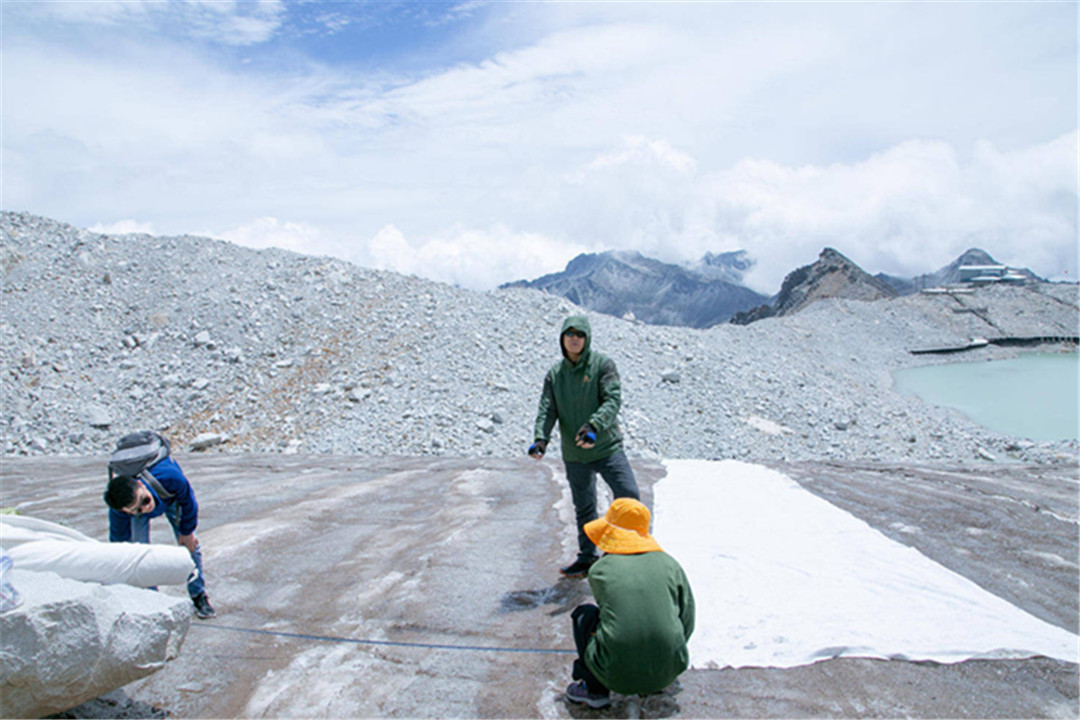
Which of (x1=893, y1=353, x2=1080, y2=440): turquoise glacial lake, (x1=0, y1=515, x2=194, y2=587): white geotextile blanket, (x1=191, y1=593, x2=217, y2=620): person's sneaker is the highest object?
(x1=0, y1=515, x2=194, y2=587): white geotextile blanket

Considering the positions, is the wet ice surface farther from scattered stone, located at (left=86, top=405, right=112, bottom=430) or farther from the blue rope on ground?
scattered stone, located at (left=86, top=405, right=112, bottom=430)

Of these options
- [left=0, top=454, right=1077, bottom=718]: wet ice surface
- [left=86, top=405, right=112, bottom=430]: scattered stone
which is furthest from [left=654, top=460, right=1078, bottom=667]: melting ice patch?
[left=86, top=405, right=112, bottom=430]: scattered stone

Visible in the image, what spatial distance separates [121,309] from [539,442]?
65.1ft

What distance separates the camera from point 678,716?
3395 millimetres

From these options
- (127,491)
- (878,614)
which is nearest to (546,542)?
(878,614)

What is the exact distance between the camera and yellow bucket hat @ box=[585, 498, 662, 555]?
333cm

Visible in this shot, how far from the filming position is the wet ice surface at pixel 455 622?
358 centimetres

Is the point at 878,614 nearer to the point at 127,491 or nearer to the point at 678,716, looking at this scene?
the point at 678,716

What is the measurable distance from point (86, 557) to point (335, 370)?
14345mm

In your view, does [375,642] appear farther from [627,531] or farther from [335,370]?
[335,370]

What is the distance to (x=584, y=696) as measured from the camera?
11.0 feet

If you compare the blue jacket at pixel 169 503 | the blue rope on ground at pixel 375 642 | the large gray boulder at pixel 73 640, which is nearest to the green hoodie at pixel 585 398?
the blue rope on ground at pixel 375 642

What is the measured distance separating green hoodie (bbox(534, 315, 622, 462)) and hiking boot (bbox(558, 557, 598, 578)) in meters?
0.73

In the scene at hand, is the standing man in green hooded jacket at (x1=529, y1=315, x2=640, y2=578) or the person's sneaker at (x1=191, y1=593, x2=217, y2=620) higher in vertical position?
the standing man in green hooded jacket at (x1=529, y1=315, x2=640, y2=578)
